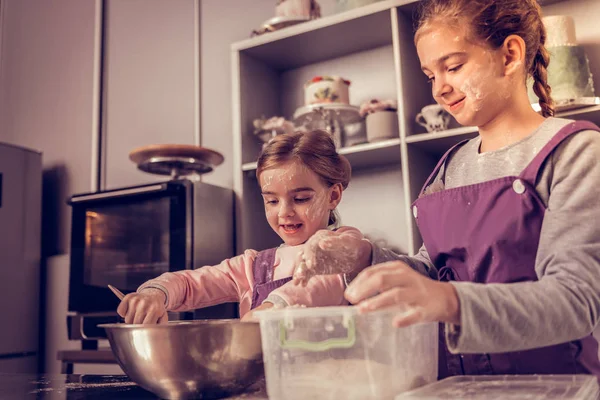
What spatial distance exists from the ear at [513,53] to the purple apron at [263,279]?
614mm

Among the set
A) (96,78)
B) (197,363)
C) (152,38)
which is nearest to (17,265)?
(96,78)

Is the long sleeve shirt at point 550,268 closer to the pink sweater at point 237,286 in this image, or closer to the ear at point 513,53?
the ear at point 513,53

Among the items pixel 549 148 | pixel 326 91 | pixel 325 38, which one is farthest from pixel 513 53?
pixel 325 38

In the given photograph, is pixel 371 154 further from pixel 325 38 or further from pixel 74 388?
pixel 74 388

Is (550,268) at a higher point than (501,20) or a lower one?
lower

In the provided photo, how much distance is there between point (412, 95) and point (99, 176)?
1.68 meters

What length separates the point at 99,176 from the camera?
306cm

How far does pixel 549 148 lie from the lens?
85 centimetres

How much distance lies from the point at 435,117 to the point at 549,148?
3.91ft

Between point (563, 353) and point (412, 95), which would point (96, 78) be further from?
point (563, 353)

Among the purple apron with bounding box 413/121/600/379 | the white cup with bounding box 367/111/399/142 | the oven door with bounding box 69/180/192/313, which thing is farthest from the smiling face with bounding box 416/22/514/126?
the oven door with bounding box 69/180/192/313

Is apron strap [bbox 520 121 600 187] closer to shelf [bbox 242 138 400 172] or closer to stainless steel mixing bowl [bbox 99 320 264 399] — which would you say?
stainless steel mixing bowl [bbox 99 320 264 399]

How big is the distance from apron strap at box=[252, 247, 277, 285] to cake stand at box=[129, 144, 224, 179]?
3.20 ft

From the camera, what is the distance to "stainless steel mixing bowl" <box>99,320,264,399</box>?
693mm
